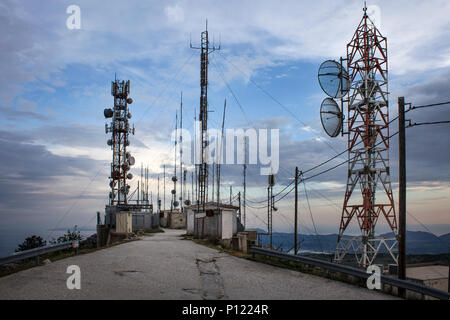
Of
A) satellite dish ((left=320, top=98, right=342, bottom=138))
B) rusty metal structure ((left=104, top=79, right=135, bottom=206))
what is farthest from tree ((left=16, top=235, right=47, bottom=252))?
satellite dish ((left=320, top=98, right=342, bottom=138))

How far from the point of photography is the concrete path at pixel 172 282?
9.66m

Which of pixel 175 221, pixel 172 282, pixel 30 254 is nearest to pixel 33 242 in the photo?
pixel 175 221

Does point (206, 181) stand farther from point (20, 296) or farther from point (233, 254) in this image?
point (20, 296)

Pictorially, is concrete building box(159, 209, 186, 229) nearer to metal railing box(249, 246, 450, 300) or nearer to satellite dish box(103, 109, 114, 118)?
satellite dish box(103, 109, 114, 118)

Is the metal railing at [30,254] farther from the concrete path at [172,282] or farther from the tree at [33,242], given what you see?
the tree at [33,242]

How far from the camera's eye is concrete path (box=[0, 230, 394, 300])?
31.7ft

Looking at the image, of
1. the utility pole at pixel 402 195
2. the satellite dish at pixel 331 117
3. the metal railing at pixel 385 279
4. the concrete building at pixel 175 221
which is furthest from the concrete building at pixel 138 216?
the utility pole at pixel 402 195

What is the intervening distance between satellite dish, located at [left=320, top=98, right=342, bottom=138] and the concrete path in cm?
1796

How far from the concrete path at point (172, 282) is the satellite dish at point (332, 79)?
19663mm

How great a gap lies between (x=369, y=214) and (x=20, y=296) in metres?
31.1

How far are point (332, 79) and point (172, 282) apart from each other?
24.8 meters

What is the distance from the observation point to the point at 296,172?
25.2 metres

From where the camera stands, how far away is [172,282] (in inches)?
442

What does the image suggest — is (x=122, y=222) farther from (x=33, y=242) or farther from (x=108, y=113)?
(x=108, y=113)
